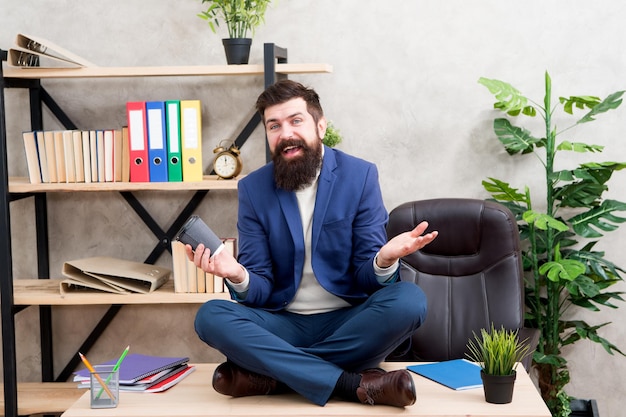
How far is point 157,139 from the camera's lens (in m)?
3.09

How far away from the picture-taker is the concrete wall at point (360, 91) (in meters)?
3.23

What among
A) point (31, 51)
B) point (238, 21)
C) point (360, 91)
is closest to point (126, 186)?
point (31, 51)

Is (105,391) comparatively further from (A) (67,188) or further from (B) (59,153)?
(B) (59,153)

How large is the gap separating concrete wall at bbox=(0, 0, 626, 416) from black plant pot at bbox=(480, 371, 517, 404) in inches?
50.3

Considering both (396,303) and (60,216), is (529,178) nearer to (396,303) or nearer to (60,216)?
(396,303)

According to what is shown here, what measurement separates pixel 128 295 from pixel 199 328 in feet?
2.66

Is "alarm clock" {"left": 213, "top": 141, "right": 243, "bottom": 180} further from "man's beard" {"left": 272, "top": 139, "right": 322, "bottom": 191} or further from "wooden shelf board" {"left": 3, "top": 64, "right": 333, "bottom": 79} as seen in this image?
"man's beard" {"left": 272, "top": 139, "right": 322, "bottom": 191}

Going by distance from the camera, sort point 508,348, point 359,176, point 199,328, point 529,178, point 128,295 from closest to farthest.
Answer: point 508,348, point 199,328, point 359,176, point 128,295, point 529,178

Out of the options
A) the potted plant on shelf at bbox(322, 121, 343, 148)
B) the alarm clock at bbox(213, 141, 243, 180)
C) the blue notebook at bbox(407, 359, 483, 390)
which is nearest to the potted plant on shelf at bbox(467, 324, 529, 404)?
the blue notebook at bbox(407, 359, 483, 390)

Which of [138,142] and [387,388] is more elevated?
[138,142]

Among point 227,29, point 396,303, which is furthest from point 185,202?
point 396,303

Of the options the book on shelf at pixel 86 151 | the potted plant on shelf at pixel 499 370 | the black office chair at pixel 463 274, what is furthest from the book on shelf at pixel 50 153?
the potted plant on shelf at pixel 499 370

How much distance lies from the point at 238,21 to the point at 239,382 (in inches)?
57.9

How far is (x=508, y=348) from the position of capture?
2.15m
